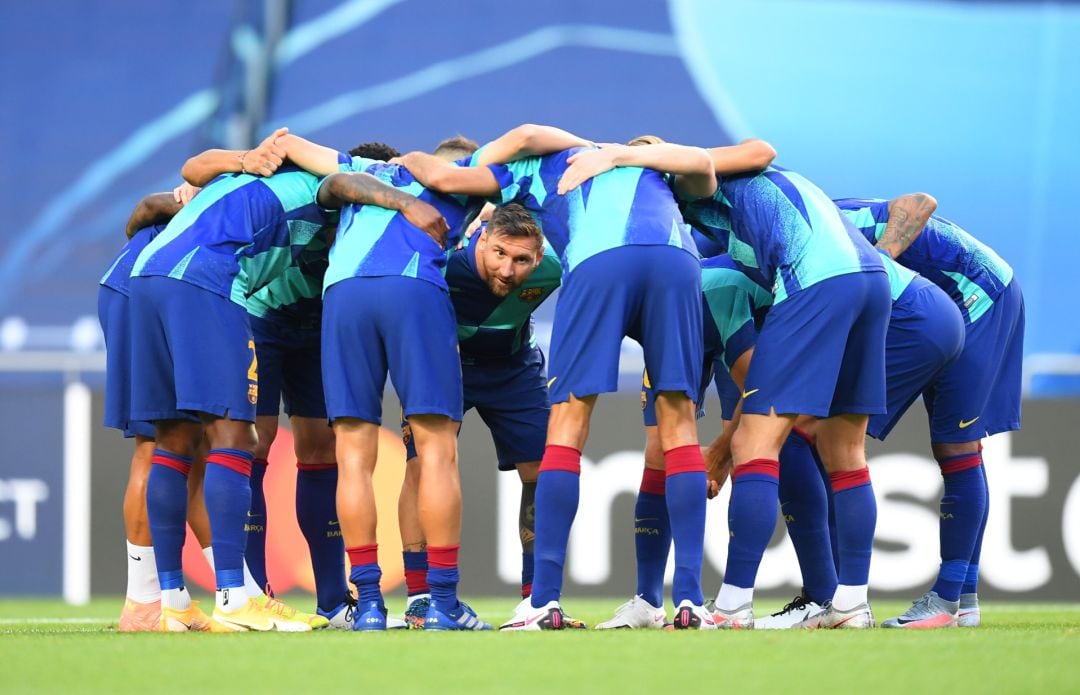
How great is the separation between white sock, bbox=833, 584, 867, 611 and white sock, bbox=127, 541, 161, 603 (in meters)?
2.76

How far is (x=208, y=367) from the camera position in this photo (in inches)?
211

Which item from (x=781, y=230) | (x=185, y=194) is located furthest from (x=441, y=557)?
(x=185, y=194)

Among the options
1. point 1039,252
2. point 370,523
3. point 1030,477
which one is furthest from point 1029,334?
point 370,523

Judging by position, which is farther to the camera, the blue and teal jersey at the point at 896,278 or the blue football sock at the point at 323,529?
the blue football sock at the point at 323,529

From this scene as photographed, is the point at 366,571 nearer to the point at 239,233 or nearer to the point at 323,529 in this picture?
the point at 323,529

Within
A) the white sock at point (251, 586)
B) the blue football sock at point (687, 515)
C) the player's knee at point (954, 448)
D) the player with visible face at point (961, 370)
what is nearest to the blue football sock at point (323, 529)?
the white sock at point (251, 586)

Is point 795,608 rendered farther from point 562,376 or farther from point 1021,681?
point 1021,681

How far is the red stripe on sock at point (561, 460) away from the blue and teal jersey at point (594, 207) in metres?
0.68

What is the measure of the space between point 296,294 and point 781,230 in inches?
83.9

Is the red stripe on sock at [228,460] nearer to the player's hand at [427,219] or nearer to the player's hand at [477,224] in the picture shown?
the player's hand at [427,219]

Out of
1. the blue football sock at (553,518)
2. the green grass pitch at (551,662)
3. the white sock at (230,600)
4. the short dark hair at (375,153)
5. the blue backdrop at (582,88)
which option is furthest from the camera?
the blue backdrop at (582,88)

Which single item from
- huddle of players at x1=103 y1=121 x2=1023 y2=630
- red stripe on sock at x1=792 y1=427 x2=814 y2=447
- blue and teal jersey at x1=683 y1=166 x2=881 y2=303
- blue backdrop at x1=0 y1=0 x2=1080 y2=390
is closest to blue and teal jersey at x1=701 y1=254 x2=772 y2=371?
huddle of players at x1=103 y1=121 x2=1023 y2=630

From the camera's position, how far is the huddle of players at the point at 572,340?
5.13 metres

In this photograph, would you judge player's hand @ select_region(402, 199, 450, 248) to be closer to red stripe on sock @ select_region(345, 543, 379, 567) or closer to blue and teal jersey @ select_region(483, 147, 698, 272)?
blue and teal jersey @ select_region(483, 147, 698, 272)
